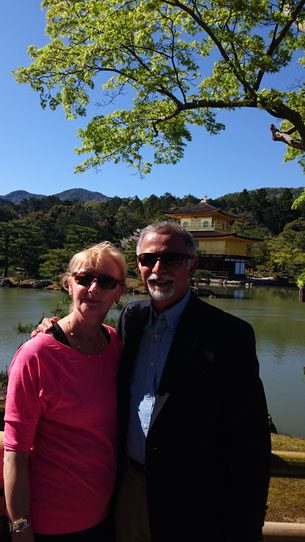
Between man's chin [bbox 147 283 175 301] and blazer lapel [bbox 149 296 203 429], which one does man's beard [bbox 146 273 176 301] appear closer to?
man's chin [bbox 147 283 175 301]

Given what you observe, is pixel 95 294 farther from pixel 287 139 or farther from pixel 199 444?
pixel 287 139

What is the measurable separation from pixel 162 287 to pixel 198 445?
53 centimetres

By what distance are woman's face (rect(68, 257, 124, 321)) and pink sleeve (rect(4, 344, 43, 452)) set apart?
0.27m

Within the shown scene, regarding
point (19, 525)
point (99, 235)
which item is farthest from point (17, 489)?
point (99, 235)

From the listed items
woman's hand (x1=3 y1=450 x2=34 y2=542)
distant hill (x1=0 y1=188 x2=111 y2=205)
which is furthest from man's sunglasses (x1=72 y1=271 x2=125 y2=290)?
distant hill (x1=0 y1=188 x2=111 y2=205)

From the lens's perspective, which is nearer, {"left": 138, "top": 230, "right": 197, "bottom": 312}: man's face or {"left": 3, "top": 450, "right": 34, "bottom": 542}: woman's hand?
{"left": 3, "top": 450, "right": 34, "bottom": 542}: woman's hand

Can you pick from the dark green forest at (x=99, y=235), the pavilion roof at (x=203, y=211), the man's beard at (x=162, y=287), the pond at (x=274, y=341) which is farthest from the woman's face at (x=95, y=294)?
the pavilion roof at (x=203, y=211)

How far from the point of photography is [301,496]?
7.82 feet

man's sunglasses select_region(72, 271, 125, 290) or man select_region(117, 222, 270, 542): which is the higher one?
man's sunglasses select_region(72, 271, 125, 290)

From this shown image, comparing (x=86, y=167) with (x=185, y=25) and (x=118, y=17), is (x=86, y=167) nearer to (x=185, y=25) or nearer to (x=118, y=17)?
(x=118, y=17)

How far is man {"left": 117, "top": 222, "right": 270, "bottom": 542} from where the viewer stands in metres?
1.12

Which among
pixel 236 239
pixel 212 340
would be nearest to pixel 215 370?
pixel 212 340

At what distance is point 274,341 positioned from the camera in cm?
899

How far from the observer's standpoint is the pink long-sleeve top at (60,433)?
104cm
